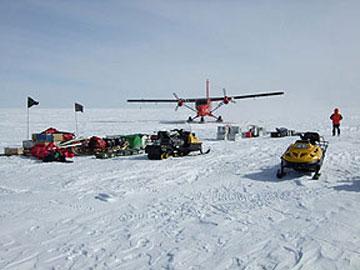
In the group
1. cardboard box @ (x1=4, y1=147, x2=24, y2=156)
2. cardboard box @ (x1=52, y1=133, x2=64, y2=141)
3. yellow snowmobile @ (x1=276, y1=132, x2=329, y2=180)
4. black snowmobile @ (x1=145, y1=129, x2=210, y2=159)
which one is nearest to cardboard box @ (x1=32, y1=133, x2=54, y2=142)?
cardboard box @ (x1=52, y1=133, x2=64, y2=141)

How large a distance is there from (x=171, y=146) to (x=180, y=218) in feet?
18.6

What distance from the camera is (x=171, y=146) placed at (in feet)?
33.7

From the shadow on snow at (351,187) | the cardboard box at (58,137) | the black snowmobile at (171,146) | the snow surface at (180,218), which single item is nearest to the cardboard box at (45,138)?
the cardboard box at (58,137)

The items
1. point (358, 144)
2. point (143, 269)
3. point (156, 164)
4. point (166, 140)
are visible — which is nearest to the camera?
point (143, 269)

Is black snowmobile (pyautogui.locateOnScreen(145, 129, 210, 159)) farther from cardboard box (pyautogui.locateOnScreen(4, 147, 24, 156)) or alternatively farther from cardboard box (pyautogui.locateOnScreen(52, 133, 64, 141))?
cardboard box (pyautogui.locateOnScreen(4, 147, 24, 156))

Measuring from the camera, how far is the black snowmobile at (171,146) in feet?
32.1

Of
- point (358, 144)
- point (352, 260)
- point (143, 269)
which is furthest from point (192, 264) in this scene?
point (358, 144)

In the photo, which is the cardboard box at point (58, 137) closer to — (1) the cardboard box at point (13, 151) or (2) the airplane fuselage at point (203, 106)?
(1) the cardboard box at point (13, 151)

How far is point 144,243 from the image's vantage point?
151 inches

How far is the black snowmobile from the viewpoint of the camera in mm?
9781

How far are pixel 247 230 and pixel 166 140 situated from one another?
21.1 feet

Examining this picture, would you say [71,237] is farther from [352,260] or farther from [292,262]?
[352,260]

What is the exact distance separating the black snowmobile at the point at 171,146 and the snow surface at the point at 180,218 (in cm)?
167

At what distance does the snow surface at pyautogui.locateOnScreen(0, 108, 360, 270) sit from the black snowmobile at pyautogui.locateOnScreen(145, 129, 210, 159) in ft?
5.47
